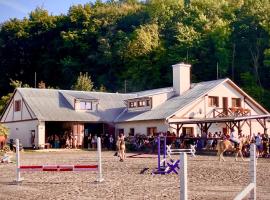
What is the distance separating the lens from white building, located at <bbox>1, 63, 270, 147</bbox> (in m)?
43.4

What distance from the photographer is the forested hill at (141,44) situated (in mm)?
70000

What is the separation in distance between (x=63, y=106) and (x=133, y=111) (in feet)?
23.1

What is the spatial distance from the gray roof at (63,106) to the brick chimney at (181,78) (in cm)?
707

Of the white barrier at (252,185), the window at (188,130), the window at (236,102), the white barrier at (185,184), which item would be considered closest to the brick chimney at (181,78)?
the window at (236,102)

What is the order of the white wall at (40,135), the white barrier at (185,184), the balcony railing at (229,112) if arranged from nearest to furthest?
the white barrier at (185,184) → the white wall at (40,135) → the balcony railing at (229,112)

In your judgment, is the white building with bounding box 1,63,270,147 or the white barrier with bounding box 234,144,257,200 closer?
the white barrier with bounding box 234,144,257,200

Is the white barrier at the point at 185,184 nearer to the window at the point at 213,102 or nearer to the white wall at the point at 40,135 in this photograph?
the window at the point at 213,102

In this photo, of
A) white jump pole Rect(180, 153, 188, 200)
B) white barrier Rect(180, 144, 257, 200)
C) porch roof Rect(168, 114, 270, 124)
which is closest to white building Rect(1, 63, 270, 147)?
porch roof Rect(168, 114, 270, 124)

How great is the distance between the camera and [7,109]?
2016 inches

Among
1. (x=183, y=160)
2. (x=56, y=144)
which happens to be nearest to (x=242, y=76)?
(x=56, y=144)

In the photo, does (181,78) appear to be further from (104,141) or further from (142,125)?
(104,141)

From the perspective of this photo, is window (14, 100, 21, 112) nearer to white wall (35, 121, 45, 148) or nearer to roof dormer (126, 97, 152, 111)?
white wall (35, 121, 45, 148)

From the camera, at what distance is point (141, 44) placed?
7406cm

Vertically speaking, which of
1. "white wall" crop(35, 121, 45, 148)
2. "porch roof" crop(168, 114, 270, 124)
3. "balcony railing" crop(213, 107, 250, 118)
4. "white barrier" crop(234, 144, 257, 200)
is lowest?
"white barrier" crop(234, 144, 257, 200)
